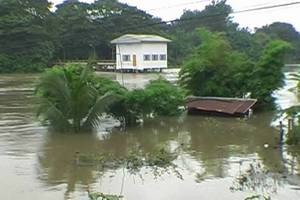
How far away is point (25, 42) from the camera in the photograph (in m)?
61.7

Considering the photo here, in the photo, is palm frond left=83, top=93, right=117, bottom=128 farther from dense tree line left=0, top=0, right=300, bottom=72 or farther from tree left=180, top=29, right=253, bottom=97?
dense tree line left=0, top=0, right=300, bottom=72

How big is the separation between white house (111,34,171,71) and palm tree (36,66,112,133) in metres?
38.6

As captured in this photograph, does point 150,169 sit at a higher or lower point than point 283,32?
lower

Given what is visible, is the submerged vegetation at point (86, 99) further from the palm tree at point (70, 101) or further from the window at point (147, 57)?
the window at point (147, 57)

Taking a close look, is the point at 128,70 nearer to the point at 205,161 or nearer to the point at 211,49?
the point at 211,49

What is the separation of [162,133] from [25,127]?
514cm

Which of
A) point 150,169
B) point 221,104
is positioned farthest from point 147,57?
point 150,169

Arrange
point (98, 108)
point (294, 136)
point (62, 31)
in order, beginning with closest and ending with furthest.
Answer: point (294, 136) < point (98, 108) < point (62, 31)

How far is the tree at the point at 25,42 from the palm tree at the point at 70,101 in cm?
4424

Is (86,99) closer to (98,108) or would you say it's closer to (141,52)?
→ (98,108)

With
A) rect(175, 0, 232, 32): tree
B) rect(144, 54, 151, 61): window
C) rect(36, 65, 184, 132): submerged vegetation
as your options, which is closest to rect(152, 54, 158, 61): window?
rect(144, 54, 151, 61): window

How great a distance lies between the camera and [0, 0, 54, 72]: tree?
2387 inches

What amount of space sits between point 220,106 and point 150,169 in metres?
10.5

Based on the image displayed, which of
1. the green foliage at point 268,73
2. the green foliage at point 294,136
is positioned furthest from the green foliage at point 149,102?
the green foliage at point 294,136
